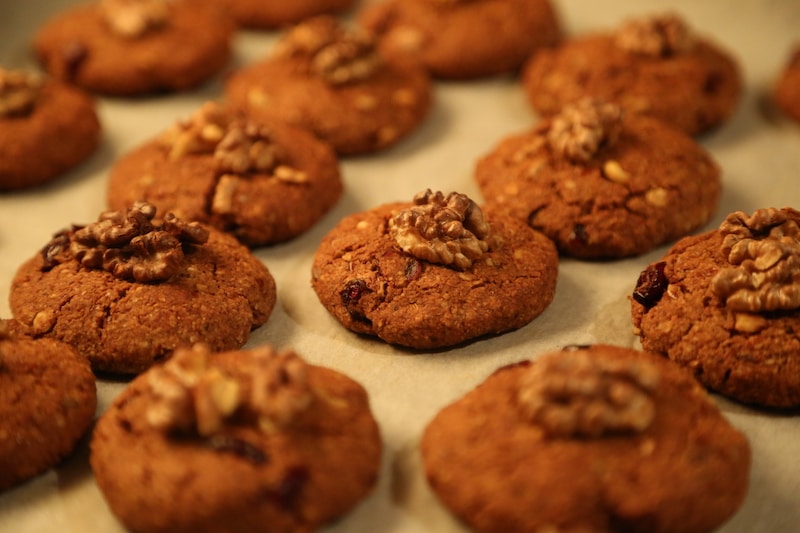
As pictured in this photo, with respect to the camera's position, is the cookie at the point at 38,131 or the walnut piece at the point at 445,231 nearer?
the walnut piece at the point at 445,231

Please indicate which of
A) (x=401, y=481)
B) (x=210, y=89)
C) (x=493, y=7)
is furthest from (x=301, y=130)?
(x=401, y=481)

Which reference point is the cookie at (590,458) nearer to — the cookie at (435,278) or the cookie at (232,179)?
the cookie at (435,278)

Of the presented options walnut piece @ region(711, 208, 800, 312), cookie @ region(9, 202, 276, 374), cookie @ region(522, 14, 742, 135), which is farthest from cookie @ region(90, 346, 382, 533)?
cookie @ region(522, 14, 742, 135)

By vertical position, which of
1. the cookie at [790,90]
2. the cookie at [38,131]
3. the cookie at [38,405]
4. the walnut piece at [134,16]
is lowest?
the cookie at [38,405]

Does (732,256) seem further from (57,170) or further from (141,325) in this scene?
(57,170)

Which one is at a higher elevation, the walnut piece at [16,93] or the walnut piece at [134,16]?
the walnut piece at [134,16]

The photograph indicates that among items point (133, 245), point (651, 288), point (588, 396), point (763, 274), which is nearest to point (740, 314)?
point (763, 274)

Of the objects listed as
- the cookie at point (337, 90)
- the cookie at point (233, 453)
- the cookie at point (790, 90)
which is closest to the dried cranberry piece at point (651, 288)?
the cookie at point (233, 453)

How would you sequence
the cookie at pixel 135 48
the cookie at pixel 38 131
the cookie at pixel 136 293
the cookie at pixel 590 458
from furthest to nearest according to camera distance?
the cookie at pixel 135 48, the cookie at pixel 38 131, the cookie at pixel 136 293, the cookie at pixel 590 458
